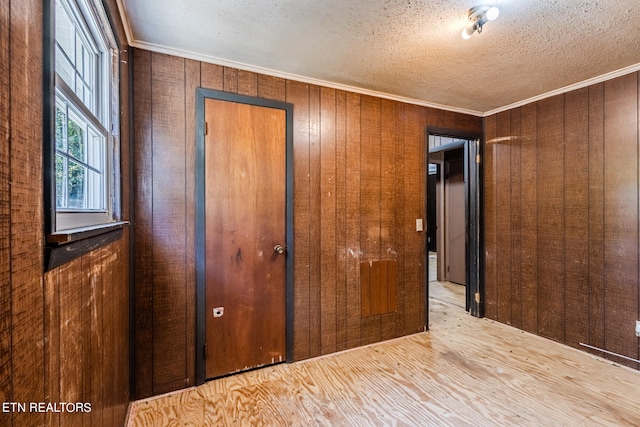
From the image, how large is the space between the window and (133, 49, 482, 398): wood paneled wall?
451 millimetres

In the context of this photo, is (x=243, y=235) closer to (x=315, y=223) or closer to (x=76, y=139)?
(x=315, y=223)

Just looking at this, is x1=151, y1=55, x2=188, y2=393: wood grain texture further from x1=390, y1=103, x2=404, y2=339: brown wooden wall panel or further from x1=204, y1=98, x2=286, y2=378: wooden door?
x1=390, y1=103, x2=404, y2=339: brown wooden wall panel

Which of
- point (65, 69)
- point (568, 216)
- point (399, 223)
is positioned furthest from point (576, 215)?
point (65, 69)

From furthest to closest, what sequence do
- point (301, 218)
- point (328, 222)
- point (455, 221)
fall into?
point (455, 221)
point (328, 222)
point (301, 218)

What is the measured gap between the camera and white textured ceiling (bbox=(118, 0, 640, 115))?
1661 mm

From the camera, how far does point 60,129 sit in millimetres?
1021

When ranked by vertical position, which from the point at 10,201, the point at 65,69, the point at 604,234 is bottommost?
the point at 604,234

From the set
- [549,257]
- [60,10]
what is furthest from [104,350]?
[549,257]

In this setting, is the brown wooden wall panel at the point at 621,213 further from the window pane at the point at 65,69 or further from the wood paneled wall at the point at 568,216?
the window pane at the point at 65,69

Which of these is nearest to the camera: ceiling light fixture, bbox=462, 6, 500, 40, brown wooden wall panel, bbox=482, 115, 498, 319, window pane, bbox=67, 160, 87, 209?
window pane, bbox=67, 160, 87, 209

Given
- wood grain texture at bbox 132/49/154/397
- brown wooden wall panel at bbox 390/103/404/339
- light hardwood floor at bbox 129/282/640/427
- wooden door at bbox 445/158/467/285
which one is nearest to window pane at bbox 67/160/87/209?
wood grain texture at bbox 132/49/154/397

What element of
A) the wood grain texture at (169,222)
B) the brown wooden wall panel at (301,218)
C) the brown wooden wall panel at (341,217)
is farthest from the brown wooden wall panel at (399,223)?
the wood grain texture at (169,222)

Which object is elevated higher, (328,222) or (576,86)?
(576,86)

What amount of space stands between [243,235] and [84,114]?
1280 mm
